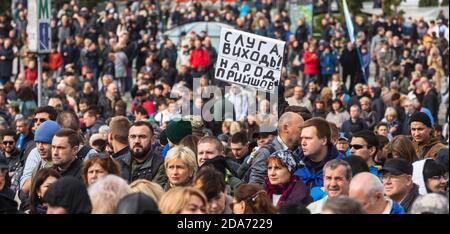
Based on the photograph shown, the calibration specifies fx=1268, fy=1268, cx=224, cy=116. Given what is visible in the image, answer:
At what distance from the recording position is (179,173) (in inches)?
381

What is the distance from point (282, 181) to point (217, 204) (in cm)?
125

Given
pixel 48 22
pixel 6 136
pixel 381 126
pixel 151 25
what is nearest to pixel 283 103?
pixel 381 126

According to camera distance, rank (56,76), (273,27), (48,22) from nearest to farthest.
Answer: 1. (48,22)
2. (56,76)
3. (273,27)

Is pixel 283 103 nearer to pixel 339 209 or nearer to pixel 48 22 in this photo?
pixel 48 22

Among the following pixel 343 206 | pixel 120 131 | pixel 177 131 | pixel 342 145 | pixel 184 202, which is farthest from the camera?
pixel 342 145

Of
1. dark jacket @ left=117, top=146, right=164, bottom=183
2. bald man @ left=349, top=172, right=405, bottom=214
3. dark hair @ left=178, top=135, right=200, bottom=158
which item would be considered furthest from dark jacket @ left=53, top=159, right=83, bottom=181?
bald man @ left=349, top=172, right=405, bottom=214

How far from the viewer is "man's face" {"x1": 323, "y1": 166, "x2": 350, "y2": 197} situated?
8.95 metres

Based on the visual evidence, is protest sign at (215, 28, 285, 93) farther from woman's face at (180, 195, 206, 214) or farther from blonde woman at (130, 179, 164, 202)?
woman's face at (180, 195, 206, 214)

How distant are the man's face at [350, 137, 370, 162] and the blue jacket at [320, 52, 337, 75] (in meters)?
19.2

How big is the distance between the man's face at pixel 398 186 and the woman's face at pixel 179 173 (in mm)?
1527

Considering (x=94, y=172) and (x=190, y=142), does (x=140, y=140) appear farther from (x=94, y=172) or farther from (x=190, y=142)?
(x=94, y=172)

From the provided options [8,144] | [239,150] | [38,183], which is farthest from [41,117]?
[38,183]
